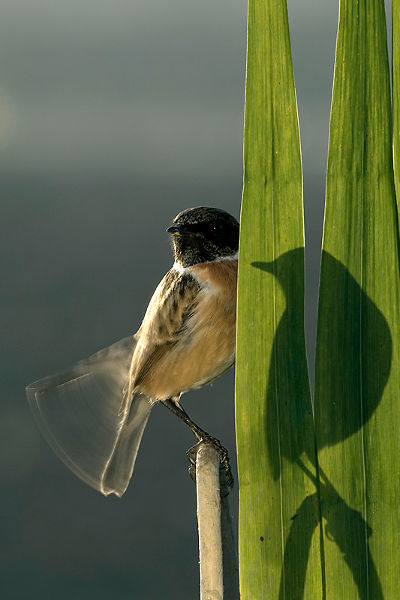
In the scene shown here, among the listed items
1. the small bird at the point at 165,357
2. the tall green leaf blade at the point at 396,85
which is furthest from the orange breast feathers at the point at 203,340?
the tall green leaf blade at the point at 396,85

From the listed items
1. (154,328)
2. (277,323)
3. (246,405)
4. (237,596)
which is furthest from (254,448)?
(154,328)

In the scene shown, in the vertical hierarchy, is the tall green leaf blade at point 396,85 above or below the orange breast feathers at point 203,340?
above

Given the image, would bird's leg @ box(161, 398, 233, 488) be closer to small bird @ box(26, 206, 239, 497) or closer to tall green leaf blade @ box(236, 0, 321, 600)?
small bird @ box(26, 206, 239, 497)

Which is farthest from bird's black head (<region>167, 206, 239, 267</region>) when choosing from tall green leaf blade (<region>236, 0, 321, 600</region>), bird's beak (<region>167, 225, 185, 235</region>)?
A: tall green leaf blade (<region>236, 0, 321, 600</region>)

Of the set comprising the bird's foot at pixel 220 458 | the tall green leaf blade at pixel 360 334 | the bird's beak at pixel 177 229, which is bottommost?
the bird's foot at pixel 220 458

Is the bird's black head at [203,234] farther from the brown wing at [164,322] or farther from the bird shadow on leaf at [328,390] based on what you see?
the bird shadow on leaf at [328,390]

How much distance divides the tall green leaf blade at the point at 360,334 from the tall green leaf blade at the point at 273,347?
3 cm

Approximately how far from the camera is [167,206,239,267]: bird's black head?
164cm

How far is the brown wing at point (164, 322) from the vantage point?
1.66m

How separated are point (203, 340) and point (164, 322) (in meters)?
0.13

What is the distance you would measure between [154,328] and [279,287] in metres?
0.68

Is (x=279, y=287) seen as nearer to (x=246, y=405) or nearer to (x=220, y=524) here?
(x=246, y=405)

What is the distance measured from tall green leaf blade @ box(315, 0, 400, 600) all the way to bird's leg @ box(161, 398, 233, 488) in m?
0.64

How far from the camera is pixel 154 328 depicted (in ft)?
5.60
